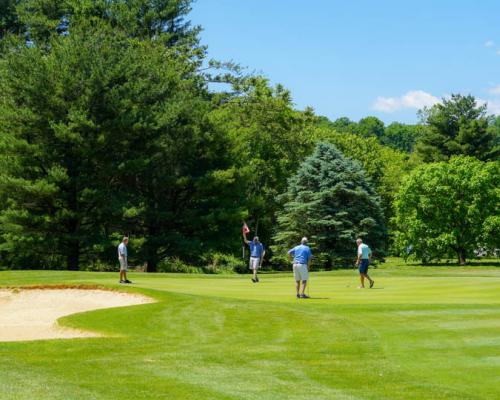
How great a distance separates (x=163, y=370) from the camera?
14000mm

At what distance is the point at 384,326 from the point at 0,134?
3700 cm

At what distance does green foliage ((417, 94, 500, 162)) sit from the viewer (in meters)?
95.5

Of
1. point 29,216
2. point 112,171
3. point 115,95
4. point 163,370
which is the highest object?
point 115,95

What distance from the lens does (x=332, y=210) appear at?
6066 cm

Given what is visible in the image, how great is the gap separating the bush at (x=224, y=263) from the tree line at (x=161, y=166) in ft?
2.66

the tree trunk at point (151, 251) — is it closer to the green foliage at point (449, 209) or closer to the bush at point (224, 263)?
the bush at point (224, 263)

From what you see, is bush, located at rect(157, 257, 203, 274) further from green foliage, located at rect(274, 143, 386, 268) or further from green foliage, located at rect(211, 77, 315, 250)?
green foliage, located at rect(211, 77, 315, 250)

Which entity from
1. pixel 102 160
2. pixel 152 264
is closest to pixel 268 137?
pixel 152 264

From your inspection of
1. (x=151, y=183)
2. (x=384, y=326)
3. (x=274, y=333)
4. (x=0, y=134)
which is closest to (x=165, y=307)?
(x=274, y=333)

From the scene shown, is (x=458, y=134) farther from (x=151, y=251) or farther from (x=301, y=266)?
(x=301, y=266)

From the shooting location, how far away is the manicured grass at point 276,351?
12.2m

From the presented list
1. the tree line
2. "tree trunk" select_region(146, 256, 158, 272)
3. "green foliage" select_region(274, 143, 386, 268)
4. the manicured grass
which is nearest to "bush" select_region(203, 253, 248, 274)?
the tree line

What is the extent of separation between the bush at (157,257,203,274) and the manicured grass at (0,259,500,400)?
30255mm

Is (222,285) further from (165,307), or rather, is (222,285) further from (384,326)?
(384,326)
